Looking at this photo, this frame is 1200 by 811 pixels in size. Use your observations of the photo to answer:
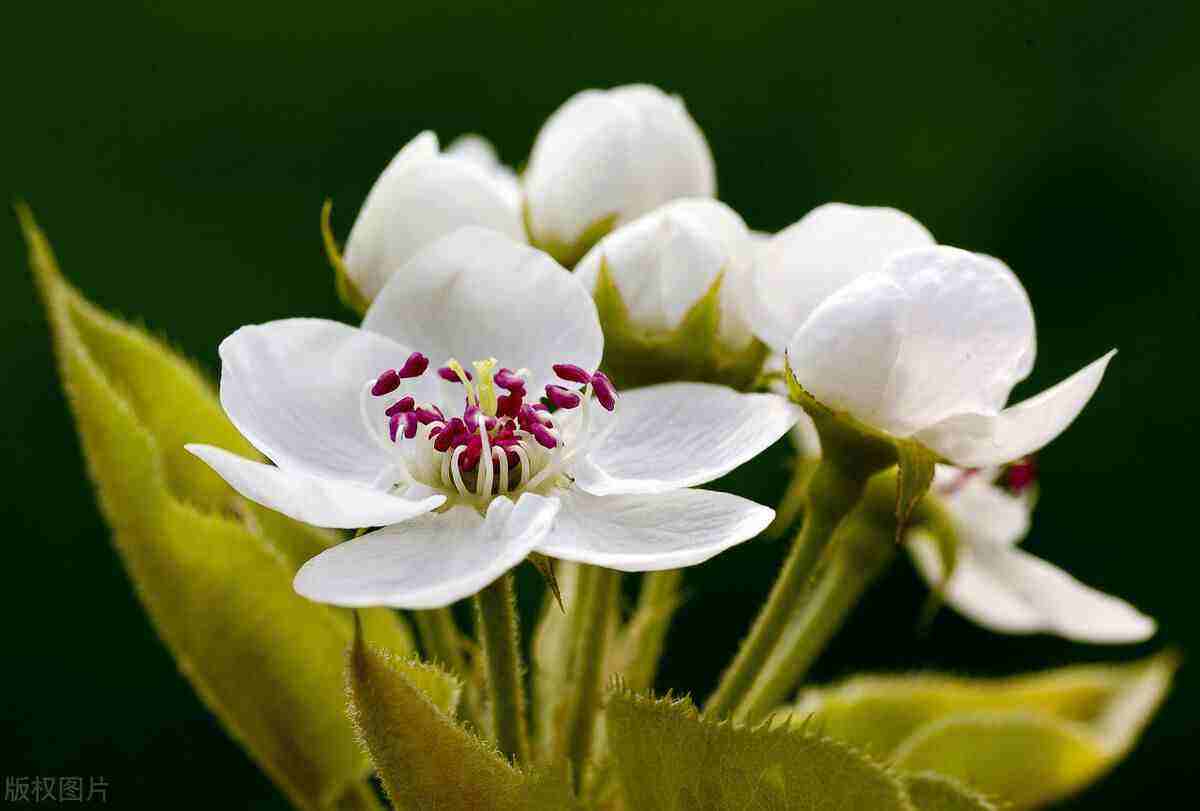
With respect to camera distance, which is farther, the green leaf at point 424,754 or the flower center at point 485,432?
the flower center at point 485,432

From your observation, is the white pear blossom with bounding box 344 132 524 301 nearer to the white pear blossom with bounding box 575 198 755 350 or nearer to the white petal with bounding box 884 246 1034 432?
the white pear blossom with bounding box 575 198 755 350

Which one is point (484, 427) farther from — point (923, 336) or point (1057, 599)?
point (1057, 599)

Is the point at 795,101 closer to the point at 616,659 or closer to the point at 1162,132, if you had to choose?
the point at 1162,132

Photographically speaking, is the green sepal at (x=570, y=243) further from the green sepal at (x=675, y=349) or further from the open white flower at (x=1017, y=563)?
the open white flower at (x=1017, y=563)

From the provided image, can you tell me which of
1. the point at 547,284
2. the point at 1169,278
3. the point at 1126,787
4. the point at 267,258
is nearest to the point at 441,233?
the point at 547,284

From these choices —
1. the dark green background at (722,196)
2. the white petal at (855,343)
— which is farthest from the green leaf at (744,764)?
the dark green background at (722,196)

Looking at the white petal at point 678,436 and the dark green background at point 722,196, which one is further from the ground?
the white petal at point 678,436
